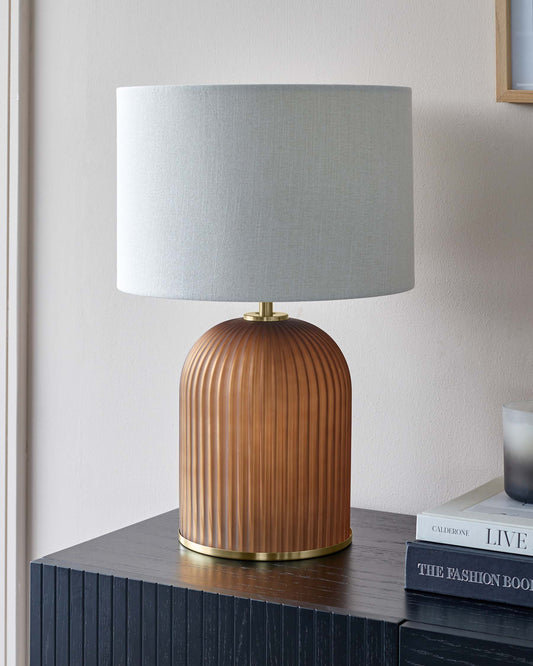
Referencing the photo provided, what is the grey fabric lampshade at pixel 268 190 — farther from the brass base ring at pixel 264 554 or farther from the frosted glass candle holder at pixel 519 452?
the brass base ring at pixel 264 554

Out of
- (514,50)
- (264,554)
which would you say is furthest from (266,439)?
(514,50)

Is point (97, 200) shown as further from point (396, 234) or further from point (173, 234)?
point (396, 234)

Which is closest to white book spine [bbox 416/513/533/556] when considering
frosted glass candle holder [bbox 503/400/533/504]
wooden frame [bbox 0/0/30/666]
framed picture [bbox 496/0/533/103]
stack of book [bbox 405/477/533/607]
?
stack of book [bbox 405/477/533/607]

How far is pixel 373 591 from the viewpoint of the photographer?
4.10 ft

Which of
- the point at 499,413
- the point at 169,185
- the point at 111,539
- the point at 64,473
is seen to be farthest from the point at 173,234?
the point at 64,473

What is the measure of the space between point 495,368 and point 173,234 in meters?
0.53

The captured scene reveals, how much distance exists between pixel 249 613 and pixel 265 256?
16.3 inches

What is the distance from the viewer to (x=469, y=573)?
47.7 inches

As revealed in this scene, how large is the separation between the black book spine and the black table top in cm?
1

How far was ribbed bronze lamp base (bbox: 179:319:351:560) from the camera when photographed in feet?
4.40

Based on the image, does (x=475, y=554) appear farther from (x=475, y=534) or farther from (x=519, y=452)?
(x=519, y=452)

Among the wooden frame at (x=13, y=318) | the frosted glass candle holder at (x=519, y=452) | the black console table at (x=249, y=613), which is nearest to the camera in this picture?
the black console table at (x=249, y=613)

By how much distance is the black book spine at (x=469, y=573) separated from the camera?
1.19 metres

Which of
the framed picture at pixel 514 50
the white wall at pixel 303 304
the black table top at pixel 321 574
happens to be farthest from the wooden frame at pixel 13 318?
the framed picture at pixel 514 50
